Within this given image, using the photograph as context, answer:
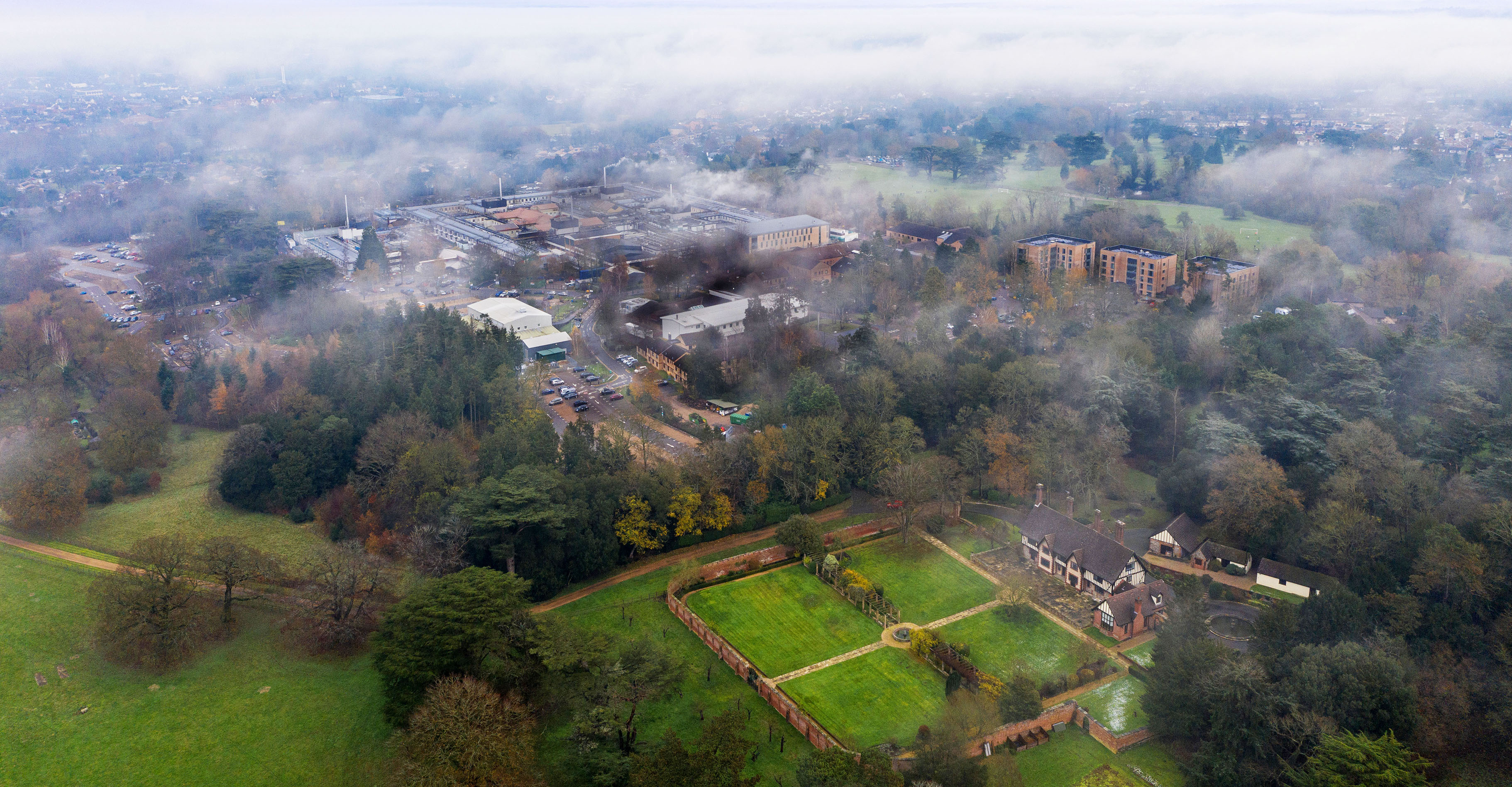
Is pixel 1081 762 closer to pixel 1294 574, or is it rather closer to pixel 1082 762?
pixel 1082 762

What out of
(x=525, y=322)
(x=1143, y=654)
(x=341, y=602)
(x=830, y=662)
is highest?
(x=525, y=322)

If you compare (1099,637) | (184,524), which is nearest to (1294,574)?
(1099,637)

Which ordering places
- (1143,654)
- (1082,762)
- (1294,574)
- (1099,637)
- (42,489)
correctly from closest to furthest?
(1082,762) → (1143,654) → (1099,637) → (1294,574) → (42,489)

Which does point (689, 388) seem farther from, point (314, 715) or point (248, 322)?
point (248, 322)

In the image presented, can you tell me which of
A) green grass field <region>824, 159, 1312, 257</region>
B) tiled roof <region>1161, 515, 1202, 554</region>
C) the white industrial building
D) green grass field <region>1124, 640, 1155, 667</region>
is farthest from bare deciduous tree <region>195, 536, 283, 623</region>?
green grass field <region>824, 159, 1312, 257</region>

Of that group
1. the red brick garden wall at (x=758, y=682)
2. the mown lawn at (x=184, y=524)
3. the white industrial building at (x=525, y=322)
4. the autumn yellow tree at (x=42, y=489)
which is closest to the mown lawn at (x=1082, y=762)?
the red brick garden wall at (x=758, y=682)

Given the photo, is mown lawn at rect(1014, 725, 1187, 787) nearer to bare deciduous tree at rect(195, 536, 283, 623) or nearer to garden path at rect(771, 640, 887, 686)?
garden path at rect(771, 640, 887, 686)
